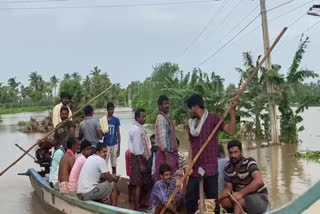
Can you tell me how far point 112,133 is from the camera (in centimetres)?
816

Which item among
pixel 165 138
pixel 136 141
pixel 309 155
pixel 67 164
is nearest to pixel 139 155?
pixel 136 141

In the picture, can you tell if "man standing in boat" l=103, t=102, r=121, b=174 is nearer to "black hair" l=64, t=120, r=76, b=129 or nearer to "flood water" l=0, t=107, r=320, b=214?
"black hair" l=64, t=120, r=76, b=129

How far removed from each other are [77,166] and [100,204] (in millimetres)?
776

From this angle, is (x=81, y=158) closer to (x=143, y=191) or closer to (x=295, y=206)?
(x=143, y=191)

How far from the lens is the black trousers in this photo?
4730mm

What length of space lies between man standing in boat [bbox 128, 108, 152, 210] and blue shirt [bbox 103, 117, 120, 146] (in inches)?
61.7

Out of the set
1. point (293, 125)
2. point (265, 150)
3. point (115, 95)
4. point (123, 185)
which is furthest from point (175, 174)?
point (115, 95)

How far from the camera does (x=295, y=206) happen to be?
2906 mm

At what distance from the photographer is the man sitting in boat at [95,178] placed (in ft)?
19.1

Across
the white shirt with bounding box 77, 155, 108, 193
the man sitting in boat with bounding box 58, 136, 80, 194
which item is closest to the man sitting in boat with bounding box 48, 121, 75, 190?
the man sitting in boat with bounding box 58, 136, 80, 194

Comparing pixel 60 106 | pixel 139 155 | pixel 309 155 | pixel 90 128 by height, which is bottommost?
pixel 309 155

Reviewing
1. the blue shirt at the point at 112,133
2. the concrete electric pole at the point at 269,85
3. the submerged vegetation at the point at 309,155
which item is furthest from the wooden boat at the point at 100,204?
the concrete electric pole at the point at 269,85

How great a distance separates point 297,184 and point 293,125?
7042 mm

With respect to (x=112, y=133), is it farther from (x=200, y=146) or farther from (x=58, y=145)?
(x=200, y=146)
